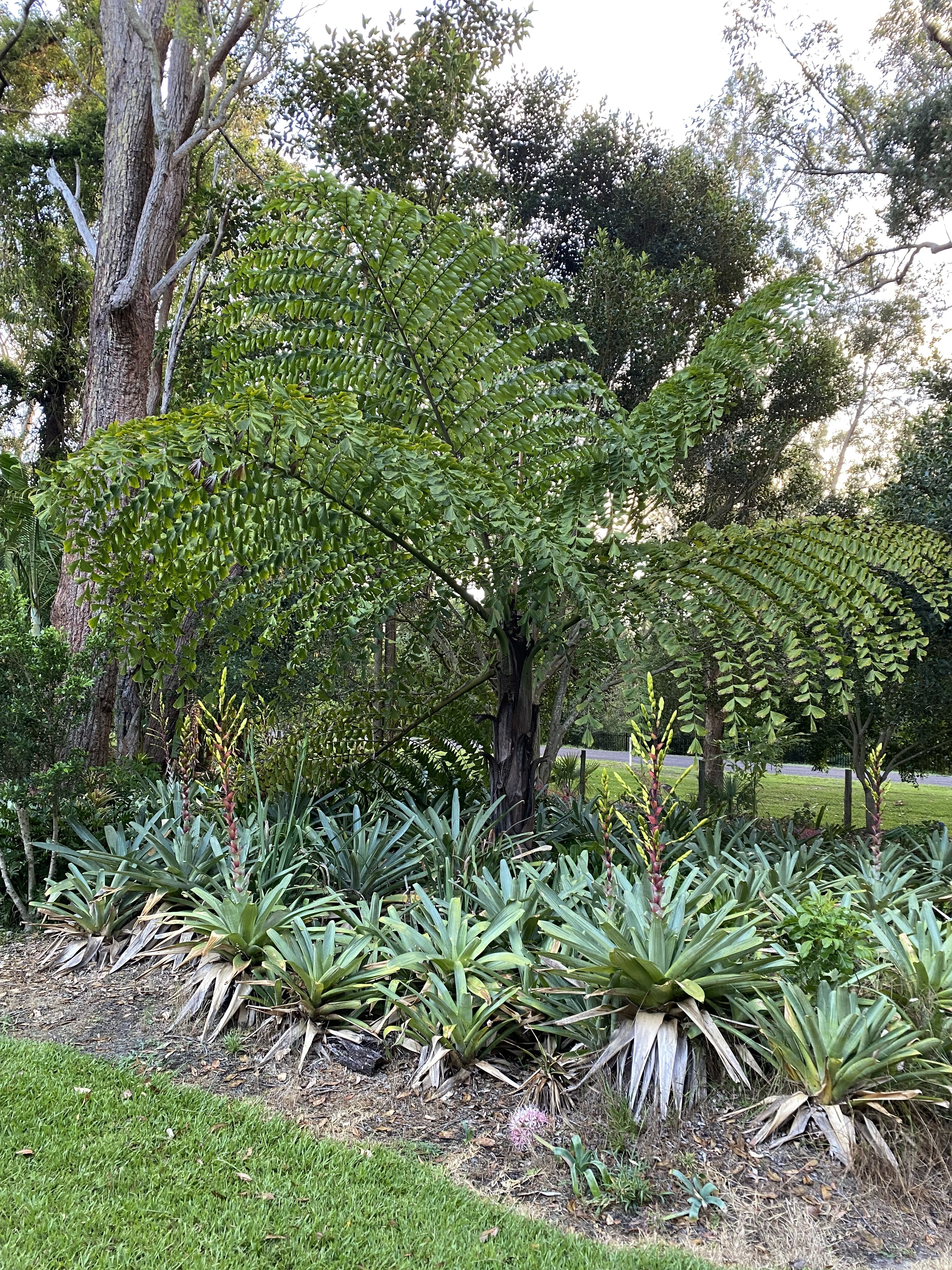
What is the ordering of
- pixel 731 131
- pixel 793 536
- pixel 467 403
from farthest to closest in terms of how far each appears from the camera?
pixel 731 131
pixel 467 403
pixel 793 536

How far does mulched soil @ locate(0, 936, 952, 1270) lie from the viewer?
2.26 meters

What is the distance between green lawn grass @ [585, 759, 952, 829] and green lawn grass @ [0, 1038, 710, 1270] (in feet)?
26.6

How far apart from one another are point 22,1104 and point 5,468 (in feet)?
17.6

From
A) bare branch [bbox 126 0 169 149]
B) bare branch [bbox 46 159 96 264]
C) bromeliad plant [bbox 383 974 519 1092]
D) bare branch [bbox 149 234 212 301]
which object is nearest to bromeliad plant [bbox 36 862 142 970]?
bromeliad plant [bbox 383 974 519 1092]

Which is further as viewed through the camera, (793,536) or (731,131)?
(731,131)

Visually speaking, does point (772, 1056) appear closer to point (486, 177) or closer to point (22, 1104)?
point (22, 1104)

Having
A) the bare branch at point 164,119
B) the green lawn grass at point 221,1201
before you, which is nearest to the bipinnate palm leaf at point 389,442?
the green lawn grass at point 221,1201

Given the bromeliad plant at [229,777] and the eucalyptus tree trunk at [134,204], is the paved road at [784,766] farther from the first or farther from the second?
the bromeliad plant at [229,777]

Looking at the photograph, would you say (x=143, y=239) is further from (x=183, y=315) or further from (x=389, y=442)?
(x=389, y=442)

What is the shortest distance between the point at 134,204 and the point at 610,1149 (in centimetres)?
786

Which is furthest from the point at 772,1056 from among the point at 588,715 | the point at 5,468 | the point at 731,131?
the point at 731,131

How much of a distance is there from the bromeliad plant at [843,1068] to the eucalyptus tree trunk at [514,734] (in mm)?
2181

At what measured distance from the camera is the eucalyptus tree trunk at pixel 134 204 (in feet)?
21.2

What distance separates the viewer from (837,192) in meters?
12.0
